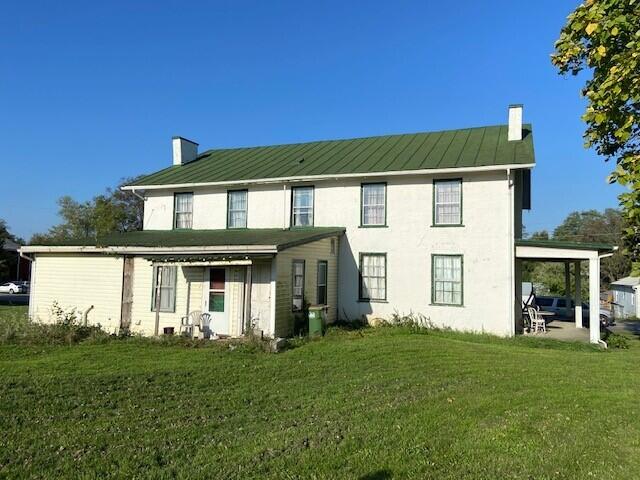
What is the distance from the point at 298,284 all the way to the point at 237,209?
5427mm

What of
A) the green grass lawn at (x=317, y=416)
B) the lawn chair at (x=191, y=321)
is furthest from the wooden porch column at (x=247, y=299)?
the green grass lawn at (x=317, y=416)

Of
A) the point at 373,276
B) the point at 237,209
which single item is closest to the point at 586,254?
the point at 373,276

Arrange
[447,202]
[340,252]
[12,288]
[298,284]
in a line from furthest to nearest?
[12,288]
[340,252]
[447,202]
[298,284]

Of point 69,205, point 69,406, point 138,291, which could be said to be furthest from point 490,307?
point 69,205

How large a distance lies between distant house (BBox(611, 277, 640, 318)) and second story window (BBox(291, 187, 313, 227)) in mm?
30266

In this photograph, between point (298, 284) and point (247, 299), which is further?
point (298, 284)

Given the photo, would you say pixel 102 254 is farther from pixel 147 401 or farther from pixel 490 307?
pixel 490 307

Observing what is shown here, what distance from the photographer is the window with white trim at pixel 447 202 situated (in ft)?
55.8

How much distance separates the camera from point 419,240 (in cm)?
1742

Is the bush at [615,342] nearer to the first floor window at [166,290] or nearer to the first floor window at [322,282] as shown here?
the first floor window at [322,282]

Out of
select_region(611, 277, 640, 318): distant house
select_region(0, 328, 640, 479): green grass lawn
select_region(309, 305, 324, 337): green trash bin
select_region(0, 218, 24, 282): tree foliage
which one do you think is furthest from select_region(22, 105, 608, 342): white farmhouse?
select_region(0, 218, 24, 282): tree foliage

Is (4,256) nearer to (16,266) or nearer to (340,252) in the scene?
(16,266)

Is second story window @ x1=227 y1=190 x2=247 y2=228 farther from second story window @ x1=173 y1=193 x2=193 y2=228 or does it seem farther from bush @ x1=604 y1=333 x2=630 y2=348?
bush @ x1=604 y1=333 x2=630 y2=348

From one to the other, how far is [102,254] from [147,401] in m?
10.9
